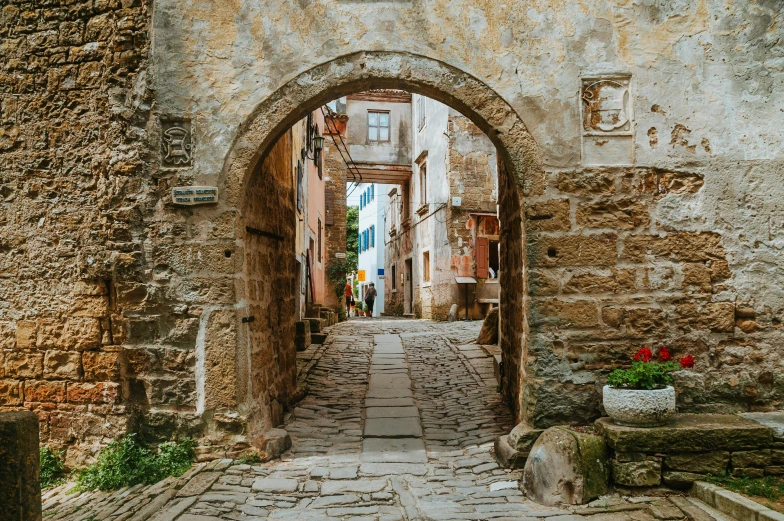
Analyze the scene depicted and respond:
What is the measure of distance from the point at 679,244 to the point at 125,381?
411 cm

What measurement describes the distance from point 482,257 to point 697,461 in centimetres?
1259

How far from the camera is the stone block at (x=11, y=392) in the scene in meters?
4.64

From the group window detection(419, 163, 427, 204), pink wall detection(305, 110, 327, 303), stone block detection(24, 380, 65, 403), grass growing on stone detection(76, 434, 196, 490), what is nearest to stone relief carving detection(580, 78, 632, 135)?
grass growing on stone detection(76, 434, 196, 490)

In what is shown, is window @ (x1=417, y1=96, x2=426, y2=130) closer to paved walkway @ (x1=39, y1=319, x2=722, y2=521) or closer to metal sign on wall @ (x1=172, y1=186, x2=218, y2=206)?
paved walkway @ (x1=39, y1=319, x2=722, y2=521)

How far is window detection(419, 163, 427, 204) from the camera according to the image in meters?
18.6

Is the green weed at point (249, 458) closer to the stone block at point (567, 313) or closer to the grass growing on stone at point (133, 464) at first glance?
the grass growing on stone at point (133, 464)

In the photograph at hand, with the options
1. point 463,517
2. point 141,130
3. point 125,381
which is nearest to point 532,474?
point 463,517

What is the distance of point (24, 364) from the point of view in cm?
464

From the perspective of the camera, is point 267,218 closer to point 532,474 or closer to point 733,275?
point 532,474

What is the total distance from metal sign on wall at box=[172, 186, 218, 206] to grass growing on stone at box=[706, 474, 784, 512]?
3762 millimetres

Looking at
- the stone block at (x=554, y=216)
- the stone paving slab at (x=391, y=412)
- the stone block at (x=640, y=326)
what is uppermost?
the stone block at (x=554, y=216)

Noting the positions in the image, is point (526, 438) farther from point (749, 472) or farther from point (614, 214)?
point (614, 214)

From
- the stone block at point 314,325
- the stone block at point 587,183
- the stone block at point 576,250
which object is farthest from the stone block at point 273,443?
the stone block at point 314,325

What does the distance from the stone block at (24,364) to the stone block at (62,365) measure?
0.19 ft
